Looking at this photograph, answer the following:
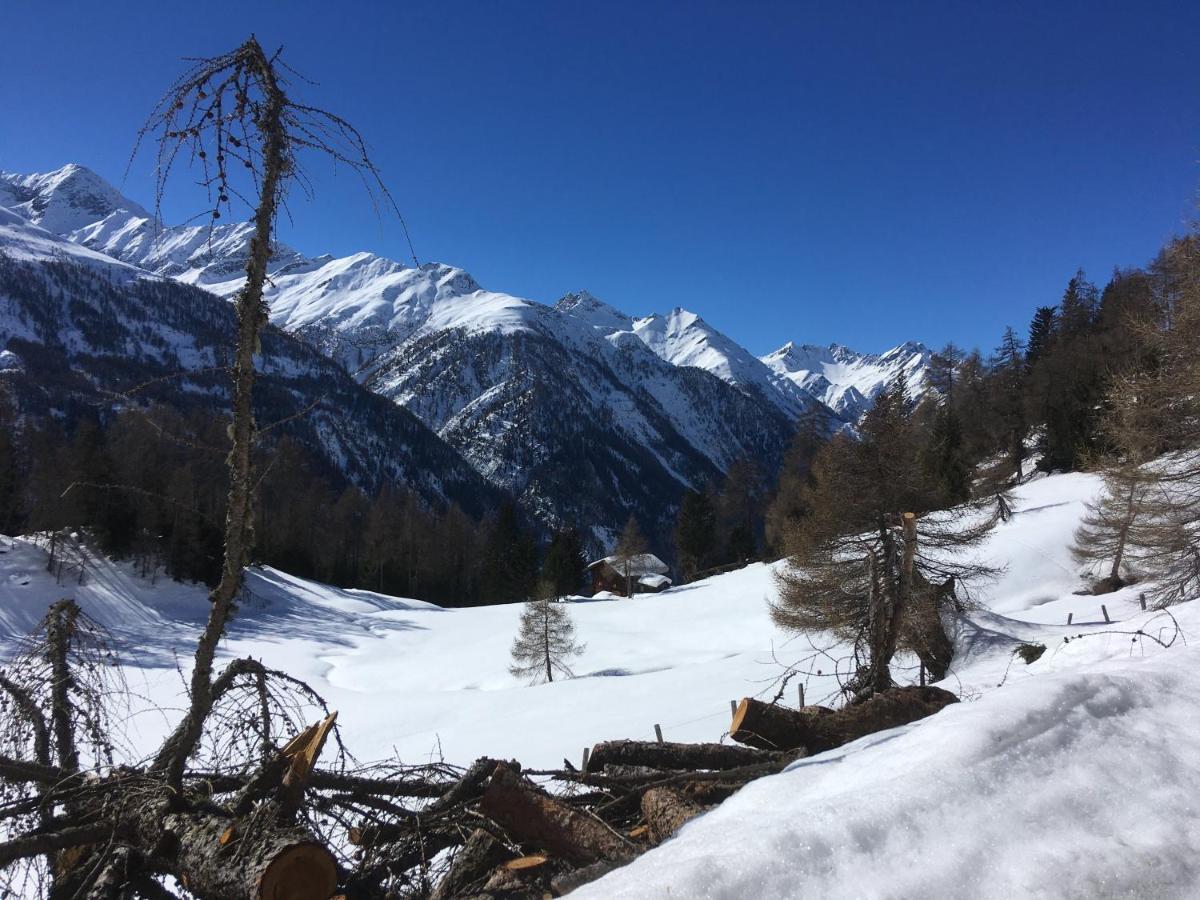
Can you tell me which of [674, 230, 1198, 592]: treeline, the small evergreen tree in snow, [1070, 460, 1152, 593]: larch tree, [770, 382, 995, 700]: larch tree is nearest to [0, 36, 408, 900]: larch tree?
[770, 382, 995, 700]: larch tree

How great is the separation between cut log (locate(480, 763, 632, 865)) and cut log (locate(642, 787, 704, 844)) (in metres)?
0.27

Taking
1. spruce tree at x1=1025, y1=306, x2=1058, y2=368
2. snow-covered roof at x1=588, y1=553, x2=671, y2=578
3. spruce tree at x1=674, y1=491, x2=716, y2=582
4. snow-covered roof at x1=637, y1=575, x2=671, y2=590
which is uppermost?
spruce tree at x1=1025, y1=306, x2=1058, y2=368

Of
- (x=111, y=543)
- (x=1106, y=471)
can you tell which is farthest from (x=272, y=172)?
(x=111, y=543)

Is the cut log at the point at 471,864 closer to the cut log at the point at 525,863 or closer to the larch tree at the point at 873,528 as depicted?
the cut log at the point at 525,863

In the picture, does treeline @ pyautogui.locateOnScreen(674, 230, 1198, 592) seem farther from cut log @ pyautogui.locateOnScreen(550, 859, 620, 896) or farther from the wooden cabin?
cut log @ pyautogui.locateOnScreen(550, 859, 620, 896)

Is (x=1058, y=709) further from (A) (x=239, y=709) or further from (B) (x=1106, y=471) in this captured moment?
(B) (x=1106, y=471)

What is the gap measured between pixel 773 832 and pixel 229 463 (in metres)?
2.88

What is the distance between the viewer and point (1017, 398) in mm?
47875

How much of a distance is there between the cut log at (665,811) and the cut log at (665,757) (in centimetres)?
61

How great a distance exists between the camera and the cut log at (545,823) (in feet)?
9.97

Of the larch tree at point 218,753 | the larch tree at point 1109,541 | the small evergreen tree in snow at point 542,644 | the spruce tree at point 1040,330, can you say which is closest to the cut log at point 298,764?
the larch tree at point 218,753

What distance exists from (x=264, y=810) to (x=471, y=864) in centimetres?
100

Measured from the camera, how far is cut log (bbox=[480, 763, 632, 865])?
9.97ft

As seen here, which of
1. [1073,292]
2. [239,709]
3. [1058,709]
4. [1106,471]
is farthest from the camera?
[1073,292]
